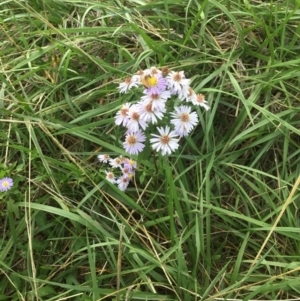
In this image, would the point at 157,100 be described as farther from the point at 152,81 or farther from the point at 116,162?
the point at 116,162

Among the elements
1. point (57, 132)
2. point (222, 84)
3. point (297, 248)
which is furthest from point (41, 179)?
point (297, 248)

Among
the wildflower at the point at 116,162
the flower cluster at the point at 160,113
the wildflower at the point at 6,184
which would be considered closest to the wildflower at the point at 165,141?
the flower cluster at the point at 160,113

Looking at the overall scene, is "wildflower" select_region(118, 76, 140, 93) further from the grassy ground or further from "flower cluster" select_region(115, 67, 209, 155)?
the grassy ground

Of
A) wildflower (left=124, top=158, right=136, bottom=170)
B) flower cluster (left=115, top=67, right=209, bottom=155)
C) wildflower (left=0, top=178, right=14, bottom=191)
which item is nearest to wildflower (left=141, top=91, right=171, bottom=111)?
flower cluster (left=115, top=67, right=209, bottom=155)

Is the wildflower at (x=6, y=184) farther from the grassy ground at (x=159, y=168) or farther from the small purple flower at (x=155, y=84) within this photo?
the small purple flower at (x=155, y=84)

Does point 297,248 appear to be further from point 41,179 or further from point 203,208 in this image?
point 41,179

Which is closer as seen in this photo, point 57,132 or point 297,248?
point 297,248

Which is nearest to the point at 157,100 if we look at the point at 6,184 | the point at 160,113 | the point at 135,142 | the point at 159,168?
the point at 160,113

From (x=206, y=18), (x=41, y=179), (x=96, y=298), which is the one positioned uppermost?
(x=206, y=18)
